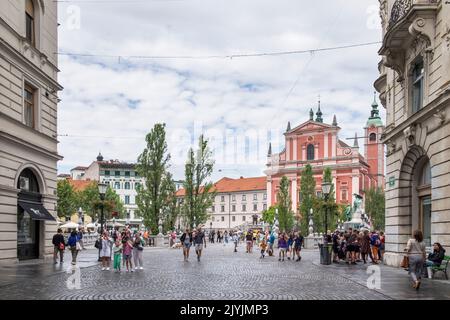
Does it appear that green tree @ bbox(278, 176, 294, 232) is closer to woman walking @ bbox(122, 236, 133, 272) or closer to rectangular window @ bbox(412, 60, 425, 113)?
rectangular window @ bbox(412, 60, 425, 113)

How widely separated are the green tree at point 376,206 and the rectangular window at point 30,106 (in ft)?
245

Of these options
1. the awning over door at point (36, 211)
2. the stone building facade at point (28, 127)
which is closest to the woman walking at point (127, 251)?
the stone building facade at point (28, 127)

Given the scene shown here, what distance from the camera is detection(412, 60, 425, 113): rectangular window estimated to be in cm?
2308

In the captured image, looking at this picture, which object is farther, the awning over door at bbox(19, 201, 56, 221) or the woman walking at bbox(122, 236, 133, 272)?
the awning over door at bbox(19, 201, 56, 221)

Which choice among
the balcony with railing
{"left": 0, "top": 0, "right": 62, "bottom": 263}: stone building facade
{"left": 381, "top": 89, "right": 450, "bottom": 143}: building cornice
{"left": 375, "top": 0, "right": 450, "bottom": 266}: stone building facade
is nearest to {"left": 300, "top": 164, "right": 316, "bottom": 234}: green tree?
{"left": 375, "top": 0, "right": 450, "bottom": 266}: stone building facade

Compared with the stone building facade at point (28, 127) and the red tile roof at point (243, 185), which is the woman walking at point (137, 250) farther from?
the red tile roof at point (243, 185)

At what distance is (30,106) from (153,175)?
29.9 metres

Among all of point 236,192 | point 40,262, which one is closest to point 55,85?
point 40,262

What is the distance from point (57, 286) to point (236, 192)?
393 feet

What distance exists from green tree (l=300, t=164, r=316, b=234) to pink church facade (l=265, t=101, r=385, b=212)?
16186 mm

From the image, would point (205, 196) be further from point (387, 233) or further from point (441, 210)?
point (441, 210)

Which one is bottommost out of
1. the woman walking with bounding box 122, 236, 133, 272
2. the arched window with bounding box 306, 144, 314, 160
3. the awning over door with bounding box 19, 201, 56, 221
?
the woman walking with bounding box 122, 236, 133, 272

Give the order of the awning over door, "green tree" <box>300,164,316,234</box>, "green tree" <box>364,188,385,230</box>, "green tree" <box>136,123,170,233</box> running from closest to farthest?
the awning over door
"green tree" <box>136,123,170,233</box>
"green tree" <box>300,164,316,234</box>
"green tree" <box>364,188,385,230</box>

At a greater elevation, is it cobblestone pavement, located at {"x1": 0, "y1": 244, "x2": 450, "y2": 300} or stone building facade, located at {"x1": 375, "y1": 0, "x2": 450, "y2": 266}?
stone building facade, located at {"x1": 375, "y1": 0, "x2": 450, "y2": 266}
